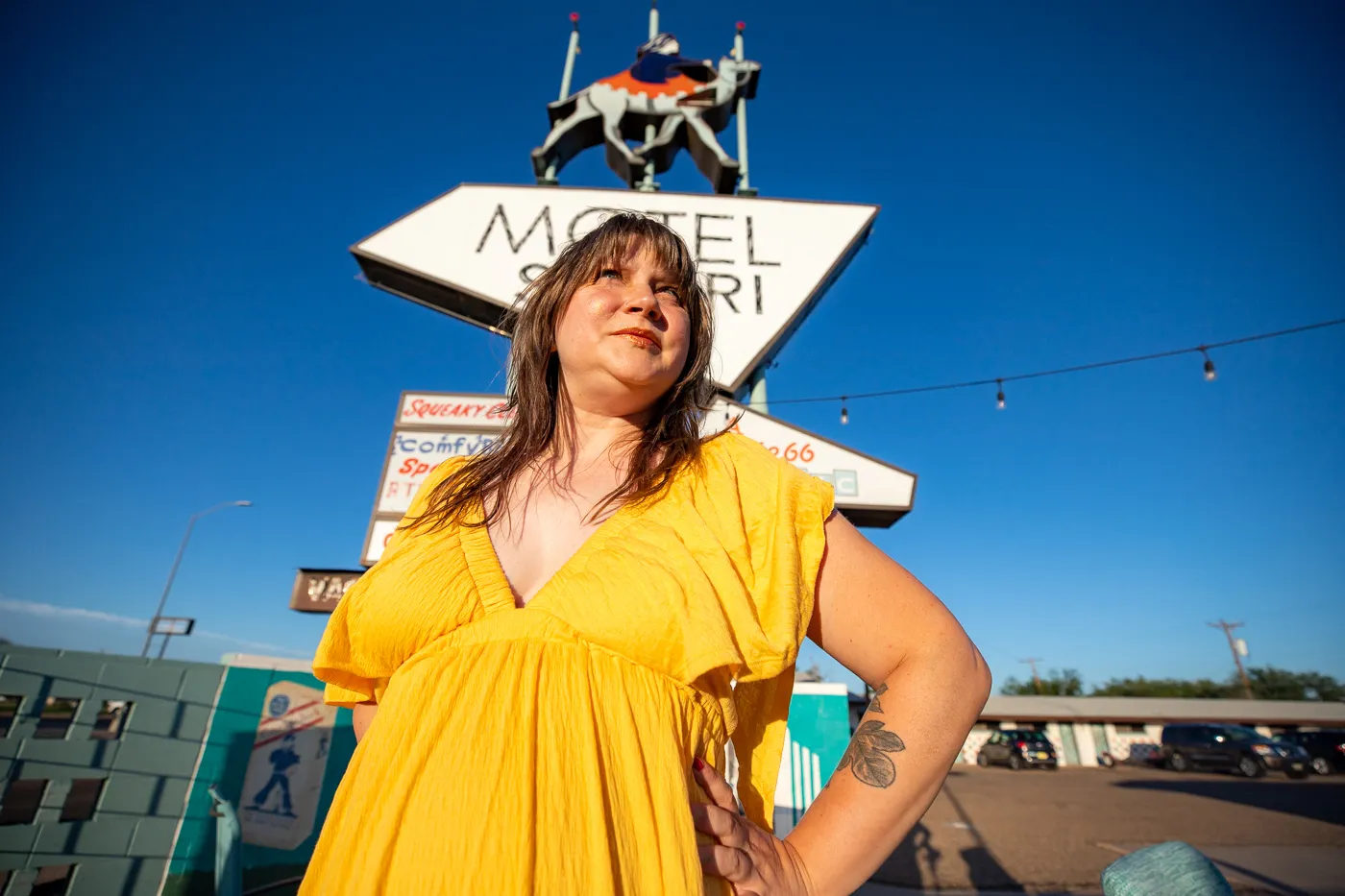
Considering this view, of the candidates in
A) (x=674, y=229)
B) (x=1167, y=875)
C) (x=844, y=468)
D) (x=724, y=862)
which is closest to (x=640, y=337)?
(x=724, y=862)

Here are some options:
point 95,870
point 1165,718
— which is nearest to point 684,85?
point 95,870

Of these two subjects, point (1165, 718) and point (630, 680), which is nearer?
point (630, 680)

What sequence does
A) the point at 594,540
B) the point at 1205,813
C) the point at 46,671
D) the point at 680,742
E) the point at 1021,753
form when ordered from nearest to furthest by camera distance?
the point at 680,742 < the point at 594,540 < the point at 46,671 < the point at 1205,813 < the point at 1021,753

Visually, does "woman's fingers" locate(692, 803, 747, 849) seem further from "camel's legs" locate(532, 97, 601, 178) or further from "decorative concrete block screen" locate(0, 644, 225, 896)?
"camel's legs" locate(532, 97, 601, 178)

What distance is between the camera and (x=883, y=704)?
0.92 meters

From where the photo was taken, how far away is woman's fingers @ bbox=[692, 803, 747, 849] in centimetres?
81

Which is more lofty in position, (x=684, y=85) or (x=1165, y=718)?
(x=684, y=85)

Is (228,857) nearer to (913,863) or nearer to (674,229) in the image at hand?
(674,229)

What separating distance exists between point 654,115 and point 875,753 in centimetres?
868

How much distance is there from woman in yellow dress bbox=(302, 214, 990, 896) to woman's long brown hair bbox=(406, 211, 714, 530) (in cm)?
1

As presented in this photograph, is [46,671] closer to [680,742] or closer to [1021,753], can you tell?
[680,742]

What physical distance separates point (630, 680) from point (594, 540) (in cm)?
22

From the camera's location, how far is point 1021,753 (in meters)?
23.2

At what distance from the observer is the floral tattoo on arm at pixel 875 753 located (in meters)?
0.89
